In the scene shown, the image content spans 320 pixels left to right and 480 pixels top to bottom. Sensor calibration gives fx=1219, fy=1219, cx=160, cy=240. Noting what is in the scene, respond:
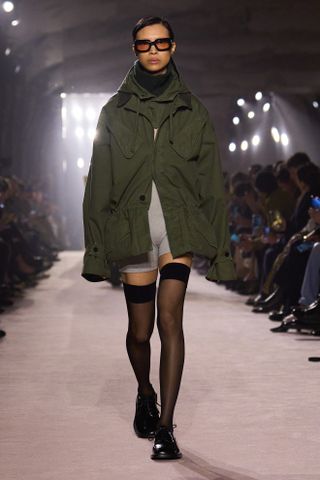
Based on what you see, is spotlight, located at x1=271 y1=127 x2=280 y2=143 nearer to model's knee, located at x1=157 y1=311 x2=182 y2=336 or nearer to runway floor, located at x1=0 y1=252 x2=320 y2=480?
runway floor, located at x1=0 y1=252 x2=320 y2=480

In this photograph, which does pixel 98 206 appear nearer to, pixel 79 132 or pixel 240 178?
pixel 240 178

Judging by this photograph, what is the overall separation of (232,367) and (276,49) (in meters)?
14.9

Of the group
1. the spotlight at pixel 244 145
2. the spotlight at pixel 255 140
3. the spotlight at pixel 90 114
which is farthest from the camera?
the spotlight at pixel 90 114

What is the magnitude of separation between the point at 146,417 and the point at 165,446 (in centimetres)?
50

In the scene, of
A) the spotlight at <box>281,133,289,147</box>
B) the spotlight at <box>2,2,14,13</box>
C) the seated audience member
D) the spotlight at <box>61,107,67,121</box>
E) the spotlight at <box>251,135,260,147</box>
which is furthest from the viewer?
the spotlight at <box>61,107,67,121</box>

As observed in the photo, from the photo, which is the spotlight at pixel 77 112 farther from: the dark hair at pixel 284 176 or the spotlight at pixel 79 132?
the dark hair at pixel 284 176

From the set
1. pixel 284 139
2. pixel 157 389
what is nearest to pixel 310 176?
pixel 157 389

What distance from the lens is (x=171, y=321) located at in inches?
190

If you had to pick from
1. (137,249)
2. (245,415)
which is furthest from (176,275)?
(245,415)

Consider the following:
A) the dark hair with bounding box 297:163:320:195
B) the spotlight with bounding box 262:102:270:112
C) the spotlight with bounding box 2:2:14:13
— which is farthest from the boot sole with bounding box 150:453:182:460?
the spotlight with bounding box 262:102:270:112

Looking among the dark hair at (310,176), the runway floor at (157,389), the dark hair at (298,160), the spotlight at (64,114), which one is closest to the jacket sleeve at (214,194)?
the runway floor at (157,389)

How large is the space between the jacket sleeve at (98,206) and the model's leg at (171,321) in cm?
27

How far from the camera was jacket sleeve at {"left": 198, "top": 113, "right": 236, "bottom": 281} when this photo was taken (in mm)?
4930

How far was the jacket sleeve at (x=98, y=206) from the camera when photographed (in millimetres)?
4945
